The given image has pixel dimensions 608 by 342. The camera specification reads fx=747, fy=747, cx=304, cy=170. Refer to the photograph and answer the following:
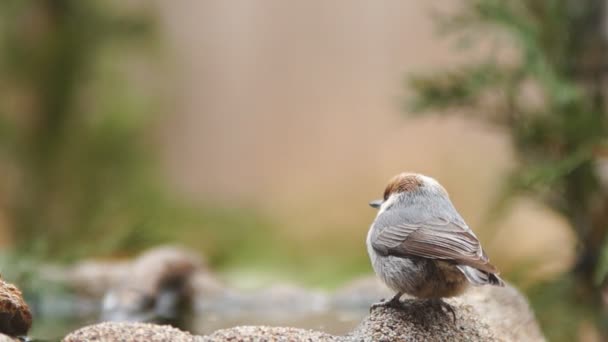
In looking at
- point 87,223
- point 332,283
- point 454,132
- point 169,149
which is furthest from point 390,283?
point 169,149

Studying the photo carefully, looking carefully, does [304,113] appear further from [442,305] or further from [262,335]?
[262,335]

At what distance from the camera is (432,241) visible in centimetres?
171

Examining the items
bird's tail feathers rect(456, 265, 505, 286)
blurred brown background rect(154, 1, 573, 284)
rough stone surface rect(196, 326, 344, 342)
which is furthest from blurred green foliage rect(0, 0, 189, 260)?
bird's tail feathers rect(456, 265, 505, 286)

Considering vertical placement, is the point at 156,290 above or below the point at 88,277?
below

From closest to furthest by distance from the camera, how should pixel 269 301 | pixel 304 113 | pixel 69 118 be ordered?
pixel 269 301 < pixel 69 118 < pixel 304 113

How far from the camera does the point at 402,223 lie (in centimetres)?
184

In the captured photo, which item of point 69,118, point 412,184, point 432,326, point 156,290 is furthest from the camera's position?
point 69,118

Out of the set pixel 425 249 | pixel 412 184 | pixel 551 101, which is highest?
pixel 551 101

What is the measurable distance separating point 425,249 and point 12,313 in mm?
985

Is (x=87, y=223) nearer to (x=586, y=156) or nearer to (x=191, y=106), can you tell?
(x=191, y=106)

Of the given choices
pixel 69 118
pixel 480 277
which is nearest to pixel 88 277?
pixel 480 277

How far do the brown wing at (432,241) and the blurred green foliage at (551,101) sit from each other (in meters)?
1.42

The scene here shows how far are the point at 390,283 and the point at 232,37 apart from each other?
4622 millimetres

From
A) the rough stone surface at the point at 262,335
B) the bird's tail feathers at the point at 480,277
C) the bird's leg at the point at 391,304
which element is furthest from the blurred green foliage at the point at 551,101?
the rough stone surface at the point at 262,335
